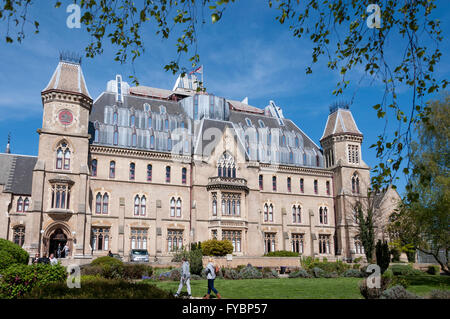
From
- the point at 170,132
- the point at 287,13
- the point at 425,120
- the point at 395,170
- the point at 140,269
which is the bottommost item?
the point at 140,269

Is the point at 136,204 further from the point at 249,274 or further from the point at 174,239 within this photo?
Answer: the point at 249,274

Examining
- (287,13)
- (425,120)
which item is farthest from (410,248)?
(287,13)

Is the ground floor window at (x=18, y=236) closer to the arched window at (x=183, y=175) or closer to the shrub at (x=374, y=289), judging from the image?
the arched window at (x=183, y=175)

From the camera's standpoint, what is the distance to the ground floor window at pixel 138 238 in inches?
1858

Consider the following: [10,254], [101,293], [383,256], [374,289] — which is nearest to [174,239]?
[383,256]

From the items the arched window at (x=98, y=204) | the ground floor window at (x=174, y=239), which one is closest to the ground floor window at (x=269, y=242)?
the ground floor window at (x=174, y=239)

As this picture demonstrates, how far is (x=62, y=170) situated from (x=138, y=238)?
429 inches

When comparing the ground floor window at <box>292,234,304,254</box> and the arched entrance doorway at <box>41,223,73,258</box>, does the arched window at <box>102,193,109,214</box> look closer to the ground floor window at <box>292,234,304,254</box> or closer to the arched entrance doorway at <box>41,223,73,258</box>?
the arched entrance doorway at <box>41,223,73,258</box>

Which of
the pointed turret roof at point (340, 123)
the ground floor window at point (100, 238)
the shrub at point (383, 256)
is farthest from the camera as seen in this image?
the pointed turret roof at point (340, 123)

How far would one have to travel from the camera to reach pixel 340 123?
2383 inches

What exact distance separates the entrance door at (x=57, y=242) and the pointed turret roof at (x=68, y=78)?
571 inches
